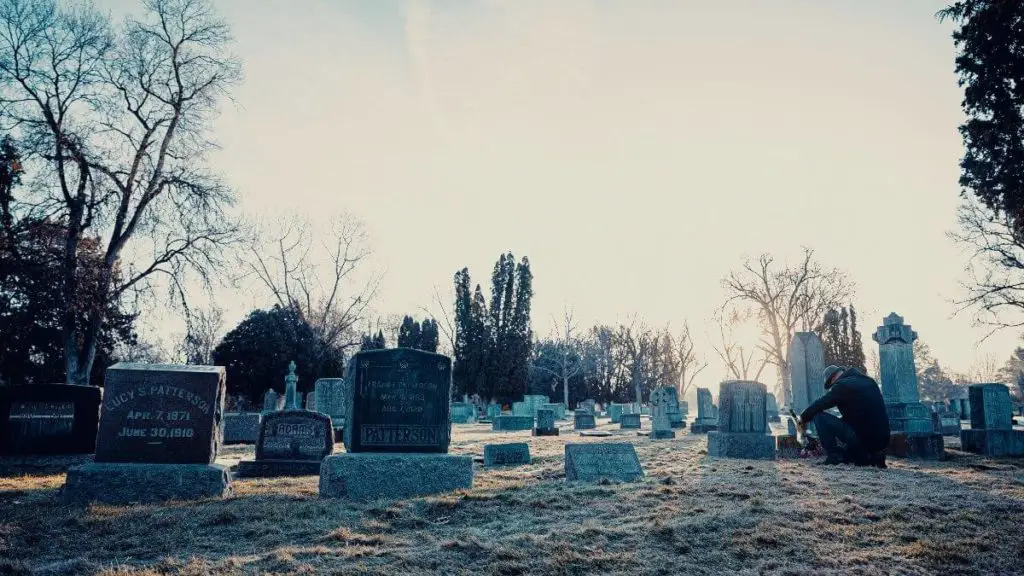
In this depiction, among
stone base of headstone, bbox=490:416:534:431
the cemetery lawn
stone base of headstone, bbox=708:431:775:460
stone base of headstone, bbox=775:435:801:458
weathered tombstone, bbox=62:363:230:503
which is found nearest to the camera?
the cemetery lawn

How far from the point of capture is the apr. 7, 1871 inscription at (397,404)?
293 inches

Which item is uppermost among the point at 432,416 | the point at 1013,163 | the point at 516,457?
the point at 1013,163

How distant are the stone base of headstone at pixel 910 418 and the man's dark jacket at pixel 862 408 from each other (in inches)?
288

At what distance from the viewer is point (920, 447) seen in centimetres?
1066

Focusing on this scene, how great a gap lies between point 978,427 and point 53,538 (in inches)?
622

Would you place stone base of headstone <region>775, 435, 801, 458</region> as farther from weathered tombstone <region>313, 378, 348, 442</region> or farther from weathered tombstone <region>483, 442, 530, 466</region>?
weathered tombstone <region>313, 378, 348, 442</region>

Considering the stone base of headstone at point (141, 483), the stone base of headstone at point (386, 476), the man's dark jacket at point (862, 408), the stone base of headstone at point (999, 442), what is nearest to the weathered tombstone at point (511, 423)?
the stone base of headstone at point (999, 442)

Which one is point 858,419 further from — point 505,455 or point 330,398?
point 330,398

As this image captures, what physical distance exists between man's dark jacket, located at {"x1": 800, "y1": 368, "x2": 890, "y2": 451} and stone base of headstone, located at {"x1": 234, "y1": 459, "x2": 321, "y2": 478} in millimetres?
7799

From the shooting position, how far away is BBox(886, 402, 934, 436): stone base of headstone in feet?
49.1

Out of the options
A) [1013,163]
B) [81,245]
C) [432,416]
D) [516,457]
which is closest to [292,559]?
[432,416]

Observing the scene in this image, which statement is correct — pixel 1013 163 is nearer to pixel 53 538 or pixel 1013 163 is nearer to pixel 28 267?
pixel 53 538

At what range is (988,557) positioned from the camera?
3.93m

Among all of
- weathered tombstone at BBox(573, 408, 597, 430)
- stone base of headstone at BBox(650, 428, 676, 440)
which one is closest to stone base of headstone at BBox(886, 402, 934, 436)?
stone base of headstone at BBox(650, 428, 676, 440)
